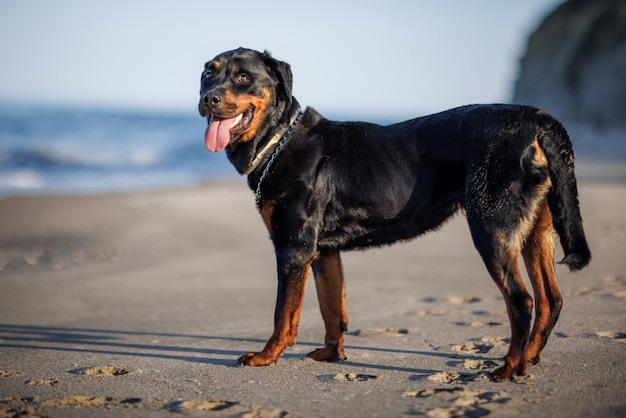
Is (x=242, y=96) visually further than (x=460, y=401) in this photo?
Yes

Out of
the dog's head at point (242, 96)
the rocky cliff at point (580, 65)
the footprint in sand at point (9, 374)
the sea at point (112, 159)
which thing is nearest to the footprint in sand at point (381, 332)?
the dog's head at point (242, 96)

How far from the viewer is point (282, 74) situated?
4172mm

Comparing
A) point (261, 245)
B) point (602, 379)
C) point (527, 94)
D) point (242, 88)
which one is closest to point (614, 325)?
point (602, 379)

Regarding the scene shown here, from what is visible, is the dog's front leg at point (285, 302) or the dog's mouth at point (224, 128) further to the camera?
the dog's mouth at point (224, 128)

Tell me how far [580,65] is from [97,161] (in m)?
20.8

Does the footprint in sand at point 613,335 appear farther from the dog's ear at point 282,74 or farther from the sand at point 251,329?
the dog's ear at point 282,74

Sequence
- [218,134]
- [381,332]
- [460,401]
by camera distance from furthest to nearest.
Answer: [381,332] → [218,134] → [460,401]

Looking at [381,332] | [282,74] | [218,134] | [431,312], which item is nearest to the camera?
[218,134]

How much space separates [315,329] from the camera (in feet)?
15.9

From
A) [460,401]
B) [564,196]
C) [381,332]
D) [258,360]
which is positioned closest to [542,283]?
[564,196]

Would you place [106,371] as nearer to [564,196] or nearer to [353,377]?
[353,377]

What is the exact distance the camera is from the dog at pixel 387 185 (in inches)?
139

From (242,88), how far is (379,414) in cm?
205

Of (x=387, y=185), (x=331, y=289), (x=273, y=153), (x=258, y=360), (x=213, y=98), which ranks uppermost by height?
(x=213, y=98)
